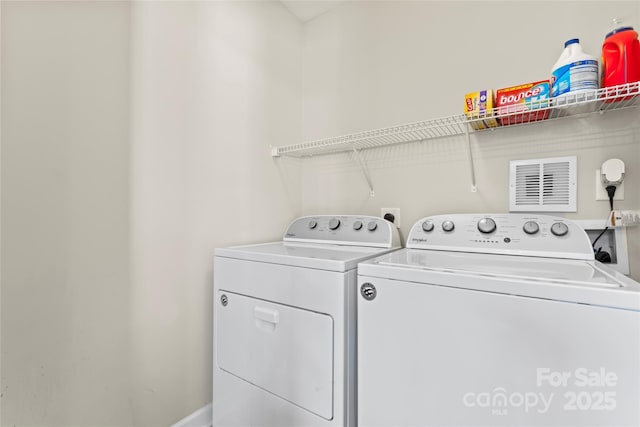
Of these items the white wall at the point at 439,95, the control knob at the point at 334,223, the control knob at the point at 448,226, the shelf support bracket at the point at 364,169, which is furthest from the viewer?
the shelf support bracket at the point at 364,169

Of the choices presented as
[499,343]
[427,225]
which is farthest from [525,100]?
[499,343]

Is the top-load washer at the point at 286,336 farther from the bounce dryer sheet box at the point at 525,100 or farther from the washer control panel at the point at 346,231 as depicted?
the bounce dryer sheet box at the point at 525,100

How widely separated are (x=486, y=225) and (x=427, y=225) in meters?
0.25

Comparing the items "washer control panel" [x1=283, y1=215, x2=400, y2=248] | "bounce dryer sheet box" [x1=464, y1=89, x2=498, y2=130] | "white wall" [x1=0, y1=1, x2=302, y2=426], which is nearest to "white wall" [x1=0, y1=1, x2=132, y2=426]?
"white wall" [x1=0, y1=1, x2=302, y2=426]

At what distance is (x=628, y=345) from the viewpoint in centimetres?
63

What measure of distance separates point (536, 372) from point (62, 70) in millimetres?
1737

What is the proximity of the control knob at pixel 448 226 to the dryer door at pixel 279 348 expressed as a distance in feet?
2.34

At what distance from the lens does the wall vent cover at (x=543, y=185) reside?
1.27 m

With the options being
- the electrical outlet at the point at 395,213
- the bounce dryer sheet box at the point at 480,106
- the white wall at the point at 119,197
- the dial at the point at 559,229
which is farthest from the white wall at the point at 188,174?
the dial at the point at 559,229

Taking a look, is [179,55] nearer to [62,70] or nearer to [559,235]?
[62,70]

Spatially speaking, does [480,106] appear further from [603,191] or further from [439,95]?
[603,191]

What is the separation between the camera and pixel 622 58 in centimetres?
104

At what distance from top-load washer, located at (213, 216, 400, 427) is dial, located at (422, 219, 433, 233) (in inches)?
6.1

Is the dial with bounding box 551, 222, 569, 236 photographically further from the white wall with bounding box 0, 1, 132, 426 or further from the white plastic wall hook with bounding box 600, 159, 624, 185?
the white wall with bounding box 0, 1, 132, 426
